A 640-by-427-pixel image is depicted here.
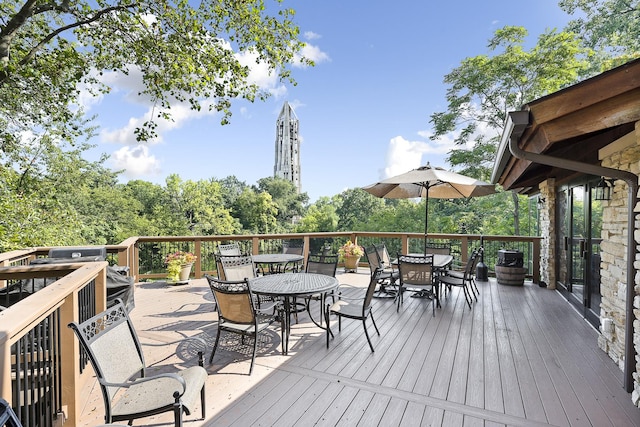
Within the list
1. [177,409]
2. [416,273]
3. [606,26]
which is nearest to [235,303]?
[177,409]

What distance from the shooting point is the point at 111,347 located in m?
1.96

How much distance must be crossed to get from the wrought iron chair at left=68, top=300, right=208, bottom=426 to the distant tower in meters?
50.9

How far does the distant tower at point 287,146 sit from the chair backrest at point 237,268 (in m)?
48.0

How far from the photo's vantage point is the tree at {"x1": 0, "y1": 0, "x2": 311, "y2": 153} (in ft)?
18.6

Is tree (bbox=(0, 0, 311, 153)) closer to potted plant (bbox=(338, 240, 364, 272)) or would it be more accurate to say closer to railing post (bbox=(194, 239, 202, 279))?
railing post (bbox=(194, 239, 202, 279))

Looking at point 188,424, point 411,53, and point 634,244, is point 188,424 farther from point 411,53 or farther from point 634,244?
point 411,53

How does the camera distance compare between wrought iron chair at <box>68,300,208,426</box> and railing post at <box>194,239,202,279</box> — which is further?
railing post at <box>194,239,202,279</box>

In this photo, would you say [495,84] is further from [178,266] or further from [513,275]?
[178,266]

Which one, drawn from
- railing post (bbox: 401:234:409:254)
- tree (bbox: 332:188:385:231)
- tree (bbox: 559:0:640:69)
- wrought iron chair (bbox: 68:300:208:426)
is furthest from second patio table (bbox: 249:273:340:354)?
tree (bbox: 332:188:385:231)

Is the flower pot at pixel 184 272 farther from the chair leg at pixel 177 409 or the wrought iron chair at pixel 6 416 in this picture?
the wrought iron chair at pixel 6 416

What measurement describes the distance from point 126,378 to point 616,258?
423 centimetres

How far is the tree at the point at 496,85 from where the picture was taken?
Answer: 10984 mm

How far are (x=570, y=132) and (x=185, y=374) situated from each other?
120 inches

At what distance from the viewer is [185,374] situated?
7.11 ft
